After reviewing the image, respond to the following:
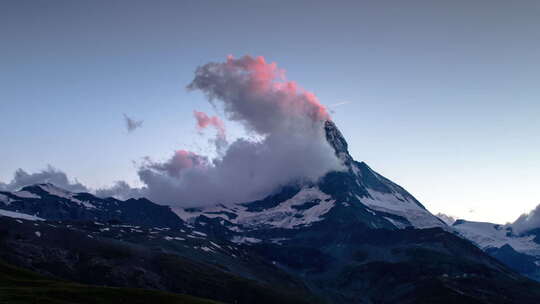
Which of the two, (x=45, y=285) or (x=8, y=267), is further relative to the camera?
(x=8, y=267)

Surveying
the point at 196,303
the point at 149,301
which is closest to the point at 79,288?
the point at 149,301

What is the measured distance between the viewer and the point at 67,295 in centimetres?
12950

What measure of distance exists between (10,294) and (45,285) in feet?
95.6

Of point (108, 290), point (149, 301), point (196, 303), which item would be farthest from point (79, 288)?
point (196, 303)

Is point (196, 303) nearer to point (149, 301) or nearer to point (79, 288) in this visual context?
point (149, 301)

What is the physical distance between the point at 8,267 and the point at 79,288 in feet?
159

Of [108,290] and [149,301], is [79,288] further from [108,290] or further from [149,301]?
[149,301]

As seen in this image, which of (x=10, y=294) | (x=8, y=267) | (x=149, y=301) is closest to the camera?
(x=10, y=294)

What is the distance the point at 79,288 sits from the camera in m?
142

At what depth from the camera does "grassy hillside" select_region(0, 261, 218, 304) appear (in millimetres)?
118000

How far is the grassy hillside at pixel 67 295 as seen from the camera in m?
118

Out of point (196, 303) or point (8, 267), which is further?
point (8, 267)

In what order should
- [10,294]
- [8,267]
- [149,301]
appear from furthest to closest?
1. [8,267]
2. [149,301]
3. [10,294]

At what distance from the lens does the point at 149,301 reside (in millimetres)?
139000
